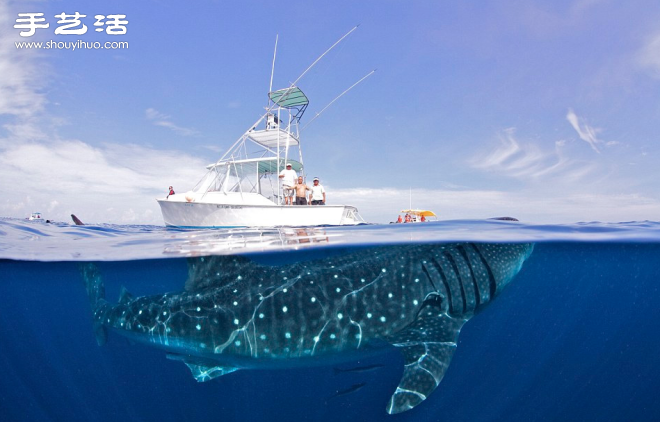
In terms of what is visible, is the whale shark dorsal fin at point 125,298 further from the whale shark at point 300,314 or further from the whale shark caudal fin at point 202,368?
the whale shark caudal fin at point 202,368

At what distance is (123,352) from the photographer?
895cm

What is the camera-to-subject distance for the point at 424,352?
3863mm

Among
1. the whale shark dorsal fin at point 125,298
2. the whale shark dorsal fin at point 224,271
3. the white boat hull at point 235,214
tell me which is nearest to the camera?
the whale shark dorsal fin at point 224,271

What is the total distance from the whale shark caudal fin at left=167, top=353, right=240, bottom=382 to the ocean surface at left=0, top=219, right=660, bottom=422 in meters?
1.21

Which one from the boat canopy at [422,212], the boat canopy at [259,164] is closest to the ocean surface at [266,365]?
the boat canopy at [259,164]

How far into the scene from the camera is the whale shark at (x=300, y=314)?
13.5 ft

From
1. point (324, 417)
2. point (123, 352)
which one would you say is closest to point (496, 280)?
point (324, 417)

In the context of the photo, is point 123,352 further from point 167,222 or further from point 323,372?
point 167,222

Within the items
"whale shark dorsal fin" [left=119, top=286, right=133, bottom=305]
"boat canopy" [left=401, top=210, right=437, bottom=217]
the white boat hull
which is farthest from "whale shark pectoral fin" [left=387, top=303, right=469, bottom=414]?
"boat canopy" [left=401, top=210, right=437, bottom=217]

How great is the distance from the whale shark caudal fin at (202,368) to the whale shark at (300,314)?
1 cm

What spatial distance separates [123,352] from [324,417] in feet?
19.6

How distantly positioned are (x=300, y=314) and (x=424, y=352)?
5.25ft

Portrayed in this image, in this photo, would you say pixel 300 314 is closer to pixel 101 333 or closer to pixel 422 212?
pixel 101 333

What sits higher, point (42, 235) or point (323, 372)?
point (42, 235)
